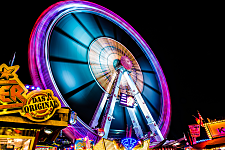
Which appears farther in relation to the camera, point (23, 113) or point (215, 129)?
point (215, 129)

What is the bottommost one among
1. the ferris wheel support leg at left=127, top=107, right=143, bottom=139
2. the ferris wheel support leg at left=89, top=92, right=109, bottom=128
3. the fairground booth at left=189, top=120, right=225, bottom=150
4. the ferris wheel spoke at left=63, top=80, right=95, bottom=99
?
the fairground booth at left=189, top=120, right=225, bottom=150

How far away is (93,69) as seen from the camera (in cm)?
1063

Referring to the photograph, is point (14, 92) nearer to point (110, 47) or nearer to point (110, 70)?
point (110, 70)

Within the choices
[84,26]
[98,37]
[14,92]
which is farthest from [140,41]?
[14,92]

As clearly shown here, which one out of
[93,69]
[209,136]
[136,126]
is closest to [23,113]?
[93,69]

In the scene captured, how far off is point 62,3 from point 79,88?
16.7 feet

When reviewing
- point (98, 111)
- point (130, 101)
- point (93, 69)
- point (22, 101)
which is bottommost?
point (98, 111)

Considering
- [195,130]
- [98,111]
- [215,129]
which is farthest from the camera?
[195,130]

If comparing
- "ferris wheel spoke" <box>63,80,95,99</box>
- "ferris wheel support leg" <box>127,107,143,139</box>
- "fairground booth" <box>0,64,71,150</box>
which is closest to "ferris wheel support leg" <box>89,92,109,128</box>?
"ferris wheel spoke" <box>63,80,95,99</box>

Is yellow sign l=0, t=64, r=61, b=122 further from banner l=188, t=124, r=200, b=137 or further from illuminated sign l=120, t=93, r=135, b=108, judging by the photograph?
banner l=188, t=124, r=200, b=137

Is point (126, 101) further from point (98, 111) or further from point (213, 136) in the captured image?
point (213, 136)

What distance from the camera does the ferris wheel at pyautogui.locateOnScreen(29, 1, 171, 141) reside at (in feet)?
25.6

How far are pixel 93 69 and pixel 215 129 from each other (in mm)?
10695

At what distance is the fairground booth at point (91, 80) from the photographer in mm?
6277
